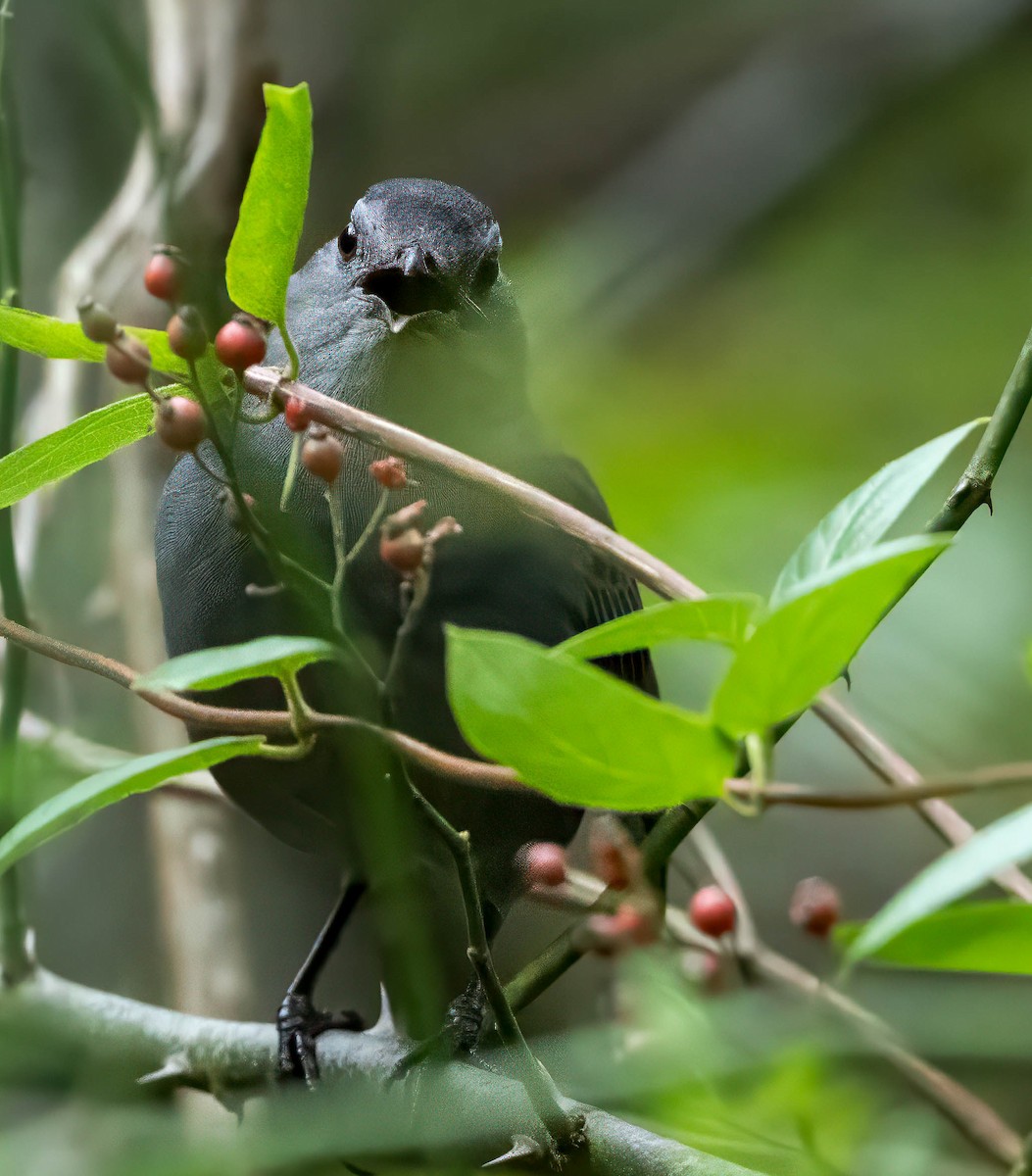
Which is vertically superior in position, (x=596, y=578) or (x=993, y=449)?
(x=596, y=578)

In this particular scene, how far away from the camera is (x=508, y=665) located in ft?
2.42

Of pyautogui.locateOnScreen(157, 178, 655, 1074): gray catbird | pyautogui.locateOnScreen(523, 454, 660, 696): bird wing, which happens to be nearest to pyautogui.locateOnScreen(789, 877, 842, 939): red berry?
pyautogui.locateOnScreen(157, 178, 655, 1074): gray catbird

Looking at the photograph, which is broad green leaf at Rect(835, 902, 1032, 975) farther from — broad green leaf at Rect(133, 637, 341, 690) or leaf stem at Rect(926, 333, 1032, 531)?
leaf stem at Rect(926, 333, 1032, 531)

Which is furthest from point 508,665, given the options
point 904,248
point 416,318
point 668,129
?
point 668,129

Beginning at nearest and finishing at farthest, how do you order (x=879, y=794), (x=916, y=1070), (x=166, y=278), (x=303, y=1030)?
1. (x=879, y=794)
2. (x=166, y=278)
3. (x=916, y=1070)
4. (x=303, y=1030)

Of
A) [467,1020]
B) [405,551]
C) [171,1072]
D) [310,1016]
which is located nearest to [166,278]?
[405,551]

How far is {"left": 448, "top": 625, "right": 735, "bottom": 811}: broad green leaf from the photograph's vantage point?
73 cm

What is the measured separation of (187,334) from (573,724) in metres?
0.45

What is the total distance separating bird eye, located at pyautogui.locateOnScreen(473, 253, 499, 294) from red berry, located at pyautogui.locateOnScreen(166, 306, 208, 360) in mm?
1334

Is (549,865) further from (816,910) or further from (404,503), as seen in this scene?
(404,503)

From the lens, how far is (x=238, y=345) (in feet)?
3.60

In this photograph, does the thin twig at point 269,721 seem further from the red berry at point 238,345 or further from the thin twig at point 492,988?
the red berry at point 238,345

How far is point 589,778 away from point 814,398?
12.8 ft

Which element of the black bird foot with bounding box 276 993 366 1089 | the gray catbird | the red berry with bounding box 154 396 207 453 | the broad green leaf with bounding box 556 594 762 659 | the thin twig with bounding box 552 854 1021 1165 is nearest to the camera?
the broad green leaf with bounding box 556 594 762 659
